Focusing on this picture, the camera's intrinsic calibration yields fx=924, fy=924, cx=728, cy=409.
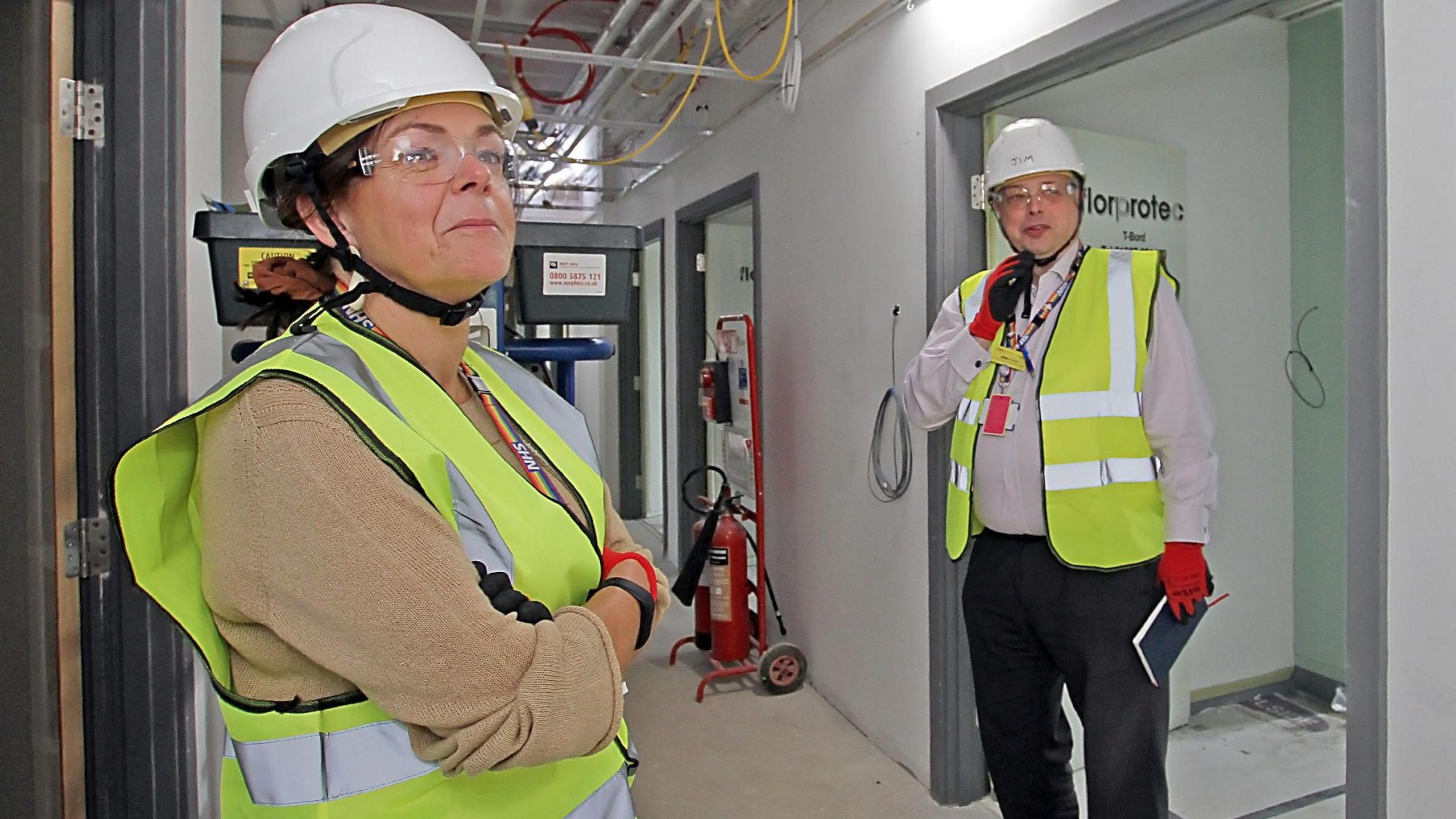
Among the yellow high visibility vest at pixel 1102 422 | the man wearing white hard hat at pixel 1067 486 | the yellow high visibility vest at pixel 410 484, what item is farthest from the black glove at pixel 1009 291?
the yellow high visibility vest at pixel 410 484

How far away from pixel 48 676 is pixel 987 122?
8.41ft

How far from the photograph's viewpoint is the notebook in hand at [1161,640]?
1860 mm

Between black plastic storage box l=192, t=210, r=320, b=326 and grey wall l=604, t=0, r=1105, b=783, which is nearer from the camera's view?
black plastic storage box l=192, t=210, r=320, b=326

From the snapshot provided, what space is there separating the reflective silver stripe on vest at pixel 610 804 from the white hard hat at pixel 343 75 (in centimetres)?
77

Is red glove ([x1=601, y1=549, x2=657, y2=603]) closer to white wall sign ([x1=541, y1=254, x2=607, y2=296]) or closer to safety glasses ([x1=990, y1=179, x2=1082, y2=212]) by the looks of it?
white wall sign ([x1=541, y1=254, x2=607, y2=296])

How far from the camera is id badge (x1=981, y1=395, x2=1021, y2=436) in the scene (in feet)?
6.85

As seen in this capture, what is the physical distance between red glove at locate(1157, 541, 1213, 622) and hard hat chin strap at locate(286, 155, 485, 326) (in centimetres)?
156

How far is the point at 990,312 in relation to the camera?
2.12 metres

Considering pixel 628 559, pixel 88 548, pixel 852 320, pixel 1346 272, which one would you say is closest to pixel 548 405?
pixel 628 559

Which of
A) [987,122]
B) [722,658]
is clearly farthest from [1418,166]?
[722,658]

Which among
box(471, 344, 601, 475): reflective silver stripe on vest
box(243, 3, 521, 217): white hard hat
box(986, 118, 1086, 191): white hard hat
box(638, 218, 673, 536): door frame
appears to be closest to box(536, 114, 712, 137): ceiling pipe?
box(638, 218, 673, 536): door frame

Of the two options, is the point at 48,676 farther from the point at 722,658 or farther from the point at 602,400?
the point at 602,400

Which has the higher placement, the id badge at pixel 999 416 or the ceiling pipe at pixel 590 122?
the ceiling pipe at pixel 590 122

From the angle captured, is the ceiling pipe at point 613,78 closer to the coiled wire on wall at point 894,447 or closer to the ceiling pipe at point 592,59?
the ceiling pipe at point 592,59
